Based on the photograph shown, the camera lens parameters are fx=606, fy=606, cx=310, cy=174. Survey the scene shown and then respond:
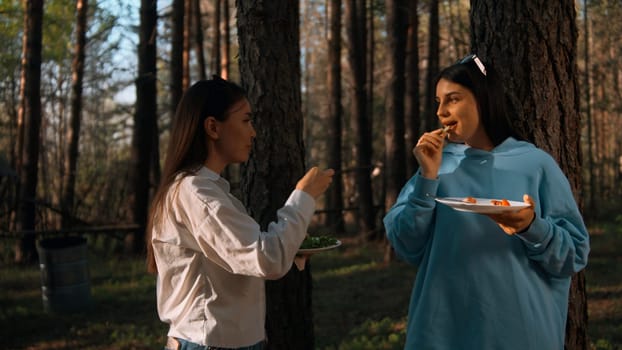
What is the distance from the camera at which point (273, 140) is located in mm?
4723

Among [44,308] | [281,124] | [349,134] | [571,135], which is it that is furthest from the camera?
[349,134]

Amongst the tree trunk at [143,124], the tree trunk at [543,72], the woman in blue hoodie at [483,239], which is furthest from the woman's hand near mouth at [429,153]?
the tree trunk at [143,124]

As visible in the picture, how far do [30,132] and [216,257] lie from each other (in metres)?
11.5

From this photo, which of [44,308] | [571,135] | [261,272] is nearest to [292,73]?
[571,135]

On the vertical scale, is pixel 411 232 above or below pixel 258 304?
above

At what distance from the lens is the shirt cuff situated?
2264mm

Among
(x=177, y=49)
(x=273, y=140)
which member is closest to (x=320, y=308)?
(x=273, y=140)

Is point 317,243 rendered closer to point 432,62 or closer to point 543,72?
point 543,72

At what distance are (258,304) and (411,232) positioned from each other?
0.69 meters

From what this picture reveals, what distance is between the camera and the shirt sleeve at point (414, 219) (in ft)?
7.88

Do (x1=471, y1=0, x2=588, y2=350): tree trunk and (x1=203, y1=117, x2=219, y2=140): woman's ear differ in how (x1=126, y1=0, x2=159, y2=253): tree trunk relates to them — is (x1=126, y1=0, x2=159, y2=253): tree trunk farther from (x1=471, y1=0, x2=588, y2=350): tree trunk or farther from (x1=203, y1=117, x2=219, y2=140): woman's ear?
(x1=203, y1=117, x2=219, y2=140): woman's ear

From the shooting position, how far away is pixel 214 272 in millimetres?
2367

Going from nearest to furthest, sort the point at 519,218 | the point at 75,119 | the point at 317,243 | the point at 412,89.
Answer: the point at 519,218, the point at 317,243, the point at 412,89, the point at 75,119

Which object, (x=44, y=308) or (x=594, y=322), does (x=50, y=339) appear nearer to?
(x=44, y=308)
